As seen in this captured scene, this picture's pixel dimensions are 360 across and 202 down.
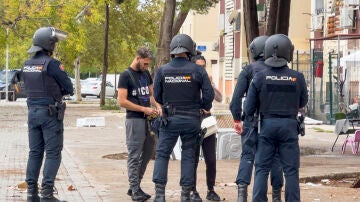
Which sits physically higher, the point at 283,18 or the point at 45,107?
the point at 283,18

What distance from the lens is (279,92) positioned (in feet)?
35.7

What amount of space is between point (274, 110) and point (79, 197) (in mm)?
3306

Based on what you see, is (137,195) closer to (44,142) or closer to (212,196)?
(212,196)

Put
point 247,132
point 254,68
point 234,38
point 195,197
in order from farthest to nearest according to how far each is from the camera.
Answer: point 234,38
point 195,197
point 254,68
point 247,132

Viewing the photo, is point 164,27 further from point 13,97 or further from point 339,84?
point 13,97

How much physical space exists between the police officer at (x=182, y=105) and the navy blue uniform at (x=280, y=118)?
1.21m

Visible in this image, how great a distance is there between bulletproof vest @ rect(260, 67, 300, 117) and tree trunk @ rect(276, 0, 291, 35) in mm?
9121

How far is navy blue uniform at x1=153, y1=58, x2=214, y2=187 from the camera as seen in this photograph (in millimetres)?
12055

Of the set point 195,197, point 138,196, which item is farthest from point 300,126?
point 138,196

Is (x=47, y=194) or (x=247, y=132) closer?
(x=247, y=132)

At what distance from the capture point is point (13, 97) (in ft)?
208

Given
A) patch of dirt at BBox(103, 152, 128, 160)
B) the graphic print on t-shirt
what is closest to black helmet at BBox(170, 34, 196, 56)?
the graphic print on t-shirt

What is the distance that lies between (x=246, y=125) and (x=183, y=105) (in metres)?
0.77

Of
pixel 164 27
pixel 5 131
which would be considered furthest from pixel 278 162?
pixel 5 131
